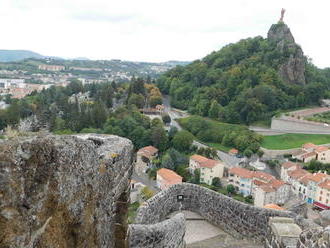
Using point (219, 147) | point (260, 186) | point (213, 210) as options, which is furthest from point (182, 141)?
point (213, 210)

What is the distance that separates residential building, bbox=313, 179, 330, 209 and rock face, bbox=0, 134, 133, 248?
35406mm

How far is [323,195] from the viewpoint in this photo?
115 ft

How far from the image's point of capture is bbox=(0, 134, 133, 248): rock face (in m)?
1.83

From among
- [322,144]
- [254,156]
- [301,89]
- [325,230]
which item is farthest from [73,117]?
[325,230]

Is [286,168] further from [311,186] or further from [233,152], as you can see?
[233,152]

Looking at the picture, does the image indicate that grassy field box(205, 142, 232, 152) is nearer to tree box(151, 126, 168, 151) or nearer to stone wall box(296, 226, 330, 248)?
tree box(151, 126, 168, 151)

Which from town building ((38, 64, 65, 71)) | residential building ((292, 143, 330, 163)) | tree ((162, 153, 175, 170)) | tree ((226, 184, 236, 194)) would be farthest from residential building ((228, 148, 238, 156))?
town building ((38, 64, 65, 71))

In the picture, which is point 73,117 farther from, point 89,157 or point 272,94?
point 89,157

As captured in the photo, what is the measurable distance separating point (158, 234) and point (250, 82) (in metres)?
65.0

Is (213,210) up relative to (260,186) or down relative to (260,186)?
up

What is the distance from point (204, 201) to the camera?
739 centimetres

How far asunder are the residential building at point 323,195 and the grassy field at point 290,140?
13705 millimetres

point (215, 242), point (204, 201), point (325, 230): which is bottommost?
point (215, 242)

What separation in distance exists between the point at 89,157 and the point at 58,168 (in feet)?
1.42
